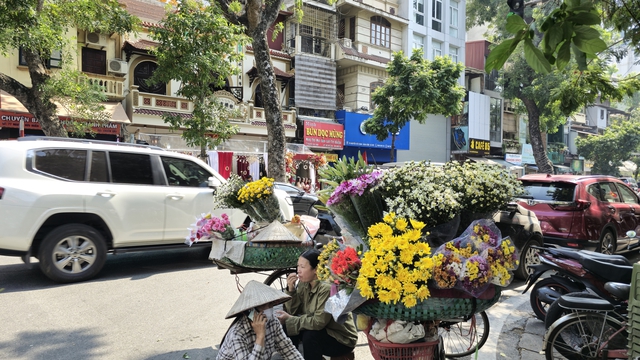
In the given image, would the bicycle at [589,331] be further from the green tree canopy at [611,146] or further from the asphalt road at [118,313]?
the green tree canopy at [611,146]

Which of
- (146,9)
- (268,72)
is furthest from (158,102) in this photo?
(268,72)

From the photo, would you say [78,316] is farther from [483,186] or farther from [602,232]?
[602,232]

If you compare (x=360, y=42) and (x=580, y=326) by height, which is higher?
(x=360, y=42)

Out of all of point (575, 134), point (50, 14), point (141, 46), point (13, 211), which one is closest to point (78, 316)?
point (13, 211)

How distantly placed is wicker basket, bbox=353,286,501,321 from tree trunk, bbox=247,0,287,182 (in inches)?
328

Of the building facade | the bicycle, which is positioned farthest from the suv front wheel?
the building facade

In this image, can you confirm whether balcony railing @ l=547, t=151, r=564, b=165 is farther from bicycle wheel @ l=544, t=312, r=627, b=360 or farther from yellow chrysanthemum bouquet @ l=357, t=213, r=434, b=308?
yellow chrysanthemum bouquet @ l=357, t=213, r=434, b=308

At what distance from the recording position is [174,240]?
21.6 feet

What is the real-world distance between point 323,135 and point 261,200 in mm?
17477

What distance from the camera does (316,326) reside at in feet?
9.61

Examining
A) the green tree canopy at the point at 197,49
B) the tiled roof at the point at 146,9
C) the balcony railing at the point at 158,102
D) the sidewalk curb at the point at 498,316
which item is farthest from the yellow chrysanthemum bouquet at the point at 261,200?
the tiled roof at the point at 146,9

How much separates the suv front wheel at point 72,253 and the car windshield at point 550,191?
6736mm

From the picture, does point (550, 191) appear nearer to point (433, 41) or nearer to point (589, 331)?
point (589, 331)

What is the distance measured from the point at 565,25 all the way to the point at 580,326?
2.49m
